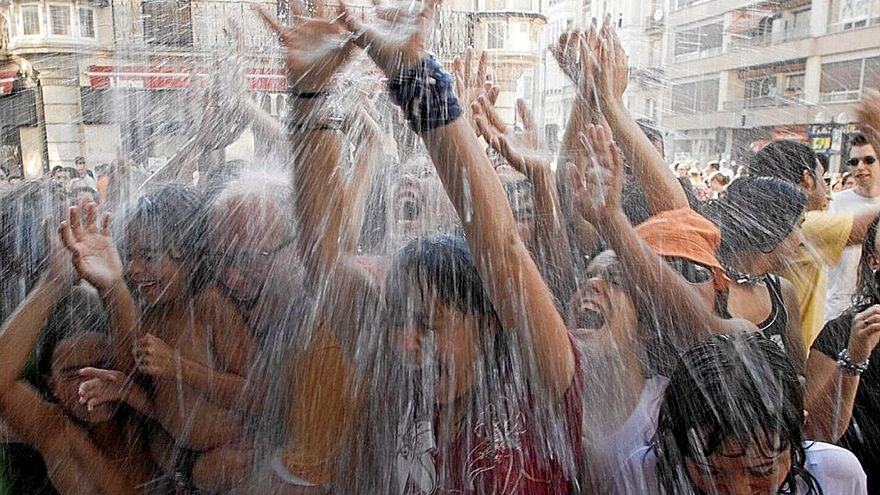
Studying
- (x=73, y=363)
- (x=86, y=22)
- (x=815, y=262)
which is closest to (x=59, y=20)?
(x=86, y=22)

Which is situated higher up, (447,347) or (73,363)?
(447,347)

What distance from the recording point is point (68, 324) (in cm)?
189

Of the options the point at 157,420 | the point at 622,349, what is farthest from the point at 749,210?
the point at 157,420

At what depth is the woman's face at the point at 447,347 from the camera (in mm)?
1544

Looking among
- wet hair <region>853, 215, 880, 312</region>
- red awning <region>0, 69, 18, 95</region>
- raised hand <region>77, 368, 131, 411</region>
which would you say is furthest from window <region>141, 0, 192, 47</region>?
wet hair <region>853, 215, 880, 312</region>

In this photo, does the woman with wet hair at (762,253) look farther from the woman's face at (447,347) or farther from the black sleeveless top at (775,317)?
the woman's face at (447,347)

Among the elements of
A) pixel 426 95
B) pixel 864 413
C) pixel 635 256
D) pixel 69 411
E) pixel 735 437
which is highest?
pixel 426 95

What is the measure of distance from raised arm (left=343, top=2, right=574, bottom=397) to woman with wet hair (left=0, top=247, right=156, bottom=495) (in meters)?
1.02

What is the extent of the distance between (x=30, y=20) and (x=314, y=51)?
190 inches

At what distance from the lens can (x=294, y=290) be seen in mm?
1828

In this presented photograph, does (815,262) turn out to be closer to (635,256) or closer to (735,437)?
(635,256)

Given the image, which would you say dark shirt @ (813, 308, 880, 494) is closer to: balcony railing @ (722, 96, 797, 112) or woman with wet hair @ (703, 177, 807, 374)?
woman with wet hair @ (703, 177, 807, 374)

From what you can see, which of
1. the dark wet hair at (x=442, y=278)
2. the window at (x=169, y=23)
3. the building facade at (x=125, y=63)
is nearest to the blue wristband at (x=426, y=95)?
the dark wet hair at (x=442, y=278)

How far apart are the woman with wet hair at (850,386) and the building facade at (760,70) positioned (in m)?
3.35
